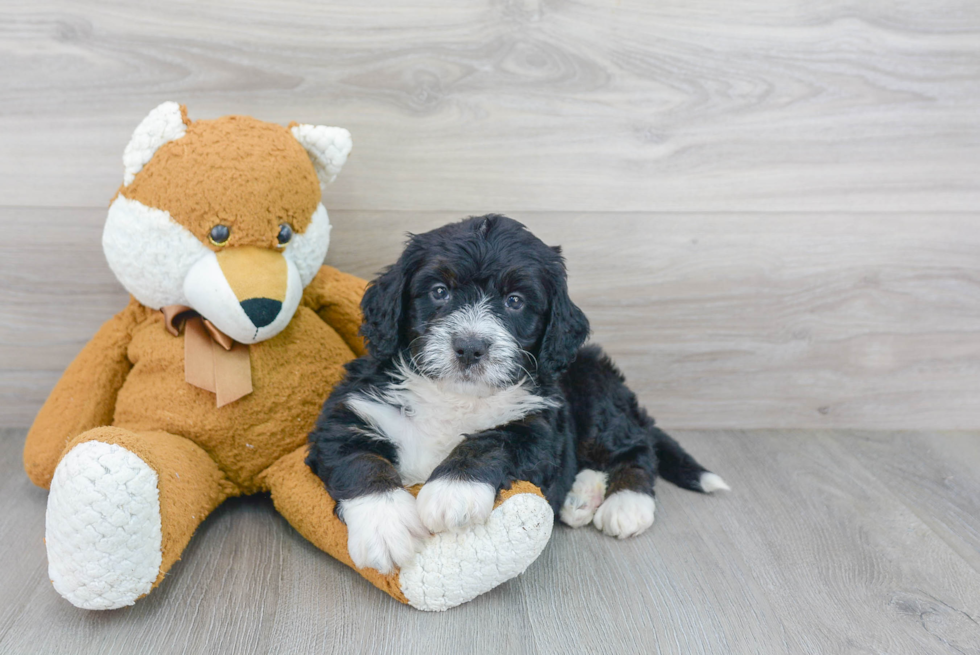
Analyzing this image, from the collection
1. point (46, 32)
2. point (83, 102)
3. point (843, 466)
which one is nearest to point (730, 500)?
point (843, 466)

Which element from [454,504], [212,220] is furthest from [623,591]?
[212,220]

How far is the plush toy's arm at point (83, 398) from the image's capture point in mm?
1992

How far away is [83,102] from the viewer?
7.38ft

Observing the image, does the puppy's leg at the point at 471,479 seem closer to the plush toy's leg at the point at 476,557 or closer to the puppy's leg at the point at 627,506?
the plush toy's leg at the point at 476,557

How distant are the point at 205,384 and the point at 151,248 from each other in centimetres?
37

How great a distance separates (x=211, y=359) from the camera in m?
1.92

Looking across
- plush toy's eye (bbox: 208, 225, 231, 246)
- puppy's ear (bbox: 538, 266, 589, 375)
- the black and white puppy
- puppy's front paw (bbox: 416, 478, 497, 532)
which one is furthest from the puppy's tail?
plush toy's eye (bbox: 208, 225, 231, 246)

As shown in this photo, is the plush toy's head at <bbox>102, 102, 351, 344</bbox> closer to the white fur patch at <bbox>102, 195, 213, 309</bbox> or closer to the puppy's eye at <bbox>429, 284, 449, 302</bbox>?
the white fur patch at <bbox>102, 195, 213, 309</bbox>

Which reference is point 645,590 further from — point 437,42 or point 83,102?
point 83,102

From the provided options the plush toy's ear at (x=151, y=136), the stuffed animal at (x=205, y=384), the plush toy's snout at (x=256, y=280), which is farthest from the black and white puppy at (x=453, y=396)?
the plush toy's ear at (x=151, y=136)

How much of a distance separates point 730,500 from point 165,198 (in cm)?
181

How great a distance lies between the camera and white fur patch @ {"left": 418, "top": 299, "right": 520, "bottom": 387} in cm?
164

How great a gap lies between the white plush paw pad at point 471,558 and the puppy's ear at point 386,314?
48cm

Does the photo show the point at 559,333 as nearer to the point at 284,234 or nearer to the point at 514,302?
the point at 514,302
